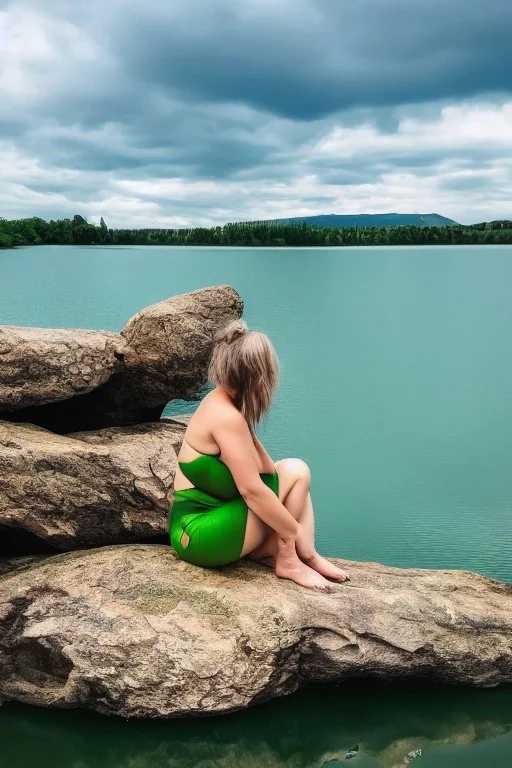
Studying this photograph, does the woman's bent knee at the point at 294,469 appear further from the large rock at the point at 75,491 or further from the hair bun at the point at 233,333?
the large rock at the point at 75,491

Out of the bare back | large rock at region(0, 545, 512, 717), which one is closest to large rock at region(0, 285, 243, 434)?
large rock at region(0, 545, 512, 717)

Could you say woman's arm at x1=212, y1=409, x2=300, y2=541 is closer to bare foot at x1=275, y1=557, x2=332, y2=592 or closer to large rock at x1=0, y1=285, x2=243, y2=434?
bare foot at x1=275, y1=557, x2=332, y2=592

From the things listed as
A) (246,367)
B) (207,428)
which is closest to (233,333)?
(246,367)

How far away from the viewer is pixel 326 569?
574cm

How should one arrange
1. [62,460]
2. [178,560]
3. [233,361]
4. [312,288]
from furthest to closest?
1. [312,288]
2. [62,460]
3. [178,560]
4. [233,361]

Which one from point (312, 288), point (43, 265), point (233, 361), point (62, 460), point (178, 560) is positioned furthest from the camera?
point (43, 265)

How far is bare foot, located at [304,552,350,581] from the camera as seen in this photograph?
5711 millimetres

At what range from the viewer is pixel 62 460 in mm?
5965

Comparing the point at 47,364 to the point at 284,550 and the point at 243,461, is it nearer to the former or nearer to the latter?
the point at 243,461

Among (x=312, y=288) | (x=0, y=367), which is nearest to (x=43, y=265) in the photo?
(x=312, y=288)

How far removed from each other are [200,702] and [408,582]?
184 centimetres

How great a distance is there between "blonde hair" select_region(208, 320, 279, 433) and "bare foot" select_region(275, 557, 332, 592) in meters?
1.06

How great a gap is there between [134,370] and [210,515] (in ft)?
7.26

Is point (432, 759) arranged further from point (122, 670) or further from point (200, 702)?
point (122, 670)
